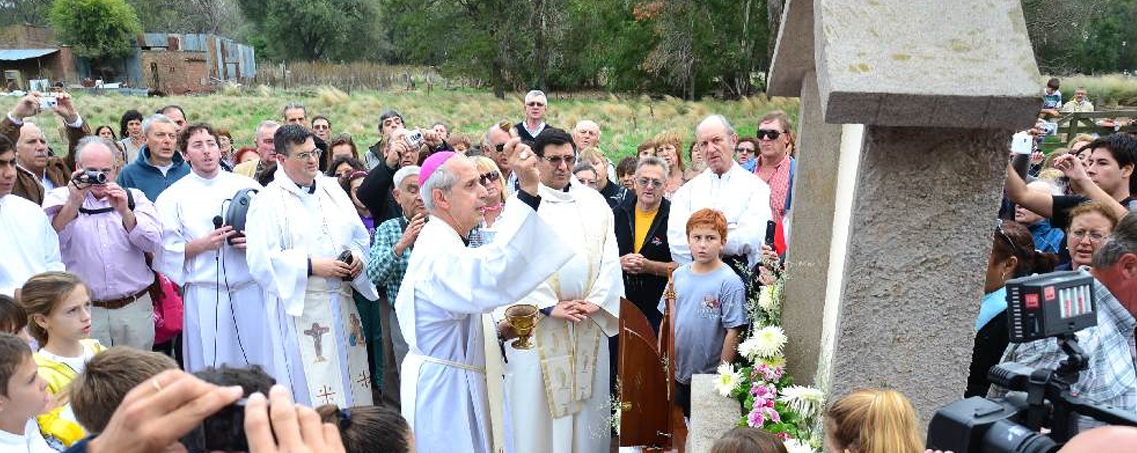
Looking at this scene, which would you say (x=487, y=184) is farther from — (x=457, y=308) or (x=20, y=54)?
(x=20, y=54)

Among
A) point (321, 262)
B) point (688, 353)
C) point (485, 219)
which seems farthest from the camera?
point (485, 219)

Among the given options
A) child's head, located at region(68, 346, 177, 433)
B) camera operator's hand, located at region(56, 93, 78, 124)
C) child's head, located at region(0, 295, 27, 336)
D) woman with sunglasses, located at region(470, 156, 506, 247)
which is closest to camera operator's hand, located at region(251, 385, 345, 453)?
child's head, located at region(68, 346, 177, 433)

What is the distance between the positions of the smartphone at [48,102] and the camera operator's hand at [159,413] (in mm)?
6265

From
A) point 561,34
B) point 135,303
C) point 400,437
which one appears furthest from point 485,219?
point 561,34

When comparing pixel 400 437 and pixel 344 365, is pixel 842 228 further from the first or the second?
pixel 344 365

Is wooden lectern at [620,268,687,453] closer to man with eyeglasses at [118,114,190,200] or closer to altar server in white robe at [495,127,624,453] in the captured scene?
altar server in white robe at [495,127,624,453]

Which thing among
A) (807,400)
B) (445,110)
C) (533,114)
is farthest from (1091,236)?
(445,110)

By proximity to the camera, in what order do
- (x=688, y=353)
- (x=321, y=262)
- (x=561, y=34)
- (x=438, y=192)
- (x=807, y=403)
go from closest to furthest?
(x=807, y=403) < (x=438, y=192) < (x=688, y=353) < (x=321, y=262) < (x=561, y=34)

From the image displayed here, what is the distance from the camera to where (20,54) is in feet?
126

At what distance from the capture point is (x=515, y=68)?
126 feet

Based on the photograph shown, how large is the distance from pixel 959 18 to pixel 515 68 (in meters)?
36.9

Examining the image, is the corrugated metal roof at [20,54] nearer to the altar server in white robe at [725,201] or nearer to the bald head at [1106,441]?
the altar server in white robe at [725,201]

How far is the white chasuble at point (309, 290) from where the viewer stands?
516 cm

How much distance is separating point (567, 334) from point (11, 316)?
2877mm
